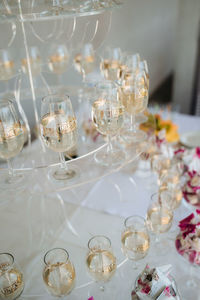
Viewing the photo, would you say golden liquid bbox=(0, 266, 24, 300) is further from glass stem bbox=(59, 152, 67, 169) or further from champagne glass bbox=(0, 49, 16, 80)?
champagne glass bbox=(0, 49, 16, 80)

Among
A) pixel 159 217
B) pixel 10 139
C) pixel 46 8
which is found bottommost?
pixel 159 217

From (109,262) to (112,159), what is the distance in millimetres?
334

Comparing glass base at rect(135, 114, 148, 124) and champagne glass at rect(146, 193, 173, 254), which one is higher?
glass base at rect(135, 114, 148, 124)

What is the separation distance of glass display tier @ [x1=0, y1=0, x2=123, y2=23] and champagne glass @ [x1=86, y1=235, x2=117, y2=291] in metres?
0.68

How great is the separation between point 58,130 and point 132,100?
31cm

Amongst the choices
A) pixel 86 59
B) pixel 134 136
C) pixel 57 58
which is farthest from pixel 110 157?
pixel 57 58

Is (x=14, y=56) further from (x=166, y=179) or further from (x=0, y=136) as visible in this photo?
(x=166, y=179)

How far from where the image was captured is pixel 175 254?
1031mm

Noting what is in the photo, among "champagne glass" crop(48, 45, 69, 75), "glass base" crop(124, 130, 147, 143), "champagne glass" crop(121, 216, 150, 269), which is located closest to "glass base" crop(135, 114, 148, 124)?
"glass base" crop(124, 130, 147, 143)

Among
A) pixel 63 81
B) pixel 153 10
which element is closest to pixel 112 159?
pixel 63 81

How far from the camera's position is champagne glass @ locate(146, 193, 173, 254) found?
1.03 metres

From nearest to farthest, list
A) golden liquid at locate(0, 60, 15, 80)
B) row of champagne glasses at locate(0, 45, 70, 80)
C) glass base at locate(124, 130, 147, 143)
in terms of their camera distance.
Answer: glass base at locate(124, 130, 147, 143)
golden liquid at locate(0, 60, 15, 80)
row of champagne glasses at locate(0, 45, 70, 80)

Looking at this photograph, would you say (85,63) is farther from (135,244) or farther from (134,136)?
(135,244)

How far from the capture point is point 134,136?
117cm
